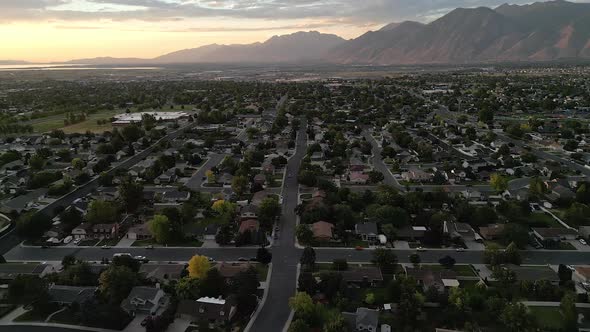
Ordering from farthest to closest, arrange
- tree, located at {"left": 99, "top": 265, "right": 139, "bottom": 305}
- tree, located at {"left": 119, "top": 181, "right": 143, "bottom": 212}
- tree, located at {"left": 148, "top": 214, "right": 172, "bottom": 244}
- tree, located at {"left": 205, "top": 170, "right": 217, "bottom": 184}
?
1. tree, located at {"left": 205, "top": 170, "right": 217, "bottom": 184}
2. tree, located at {"left": 119, "top": 181, "right": 143, "bottom": 212}
3. tree, located at {"left": 148, "top": 214, "right": 172, "bottom": 244}
4. tree, located at {"left": 99, "top": 265, "right": 139, "bottom": 305}

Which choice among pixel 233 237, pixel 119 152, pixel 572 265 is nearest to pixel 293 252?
pixel 233 237

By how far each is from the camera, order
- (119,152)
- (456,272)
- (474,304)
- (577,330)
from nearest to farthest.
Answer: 1. (577,330)
2. (474,304)
3. (456,272)
4. (119,152)

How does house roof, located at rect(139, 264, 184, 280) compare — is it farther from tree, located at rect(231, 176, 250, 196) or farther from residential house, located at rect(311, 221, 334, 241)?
tree, located at rect(231, 176, 250, 196)

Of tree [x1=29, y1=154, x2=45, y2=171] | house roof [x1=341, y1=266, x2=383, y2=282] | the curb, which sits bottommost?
the curb

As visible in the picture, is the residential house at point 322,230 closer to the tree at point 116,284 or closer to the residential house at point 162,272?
the residential house at point 162,272

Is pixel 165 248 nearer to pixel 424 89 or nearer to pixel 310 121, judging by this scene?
pixel 310 121

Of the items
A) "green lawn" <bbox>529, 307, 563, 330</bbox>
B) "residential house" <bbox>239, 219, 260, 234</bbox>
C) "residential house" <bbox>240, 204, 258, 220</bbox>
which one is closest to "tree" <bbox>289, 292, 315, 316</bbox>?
"residential house" <bbox>239, 219, 260, 234</bbox>
